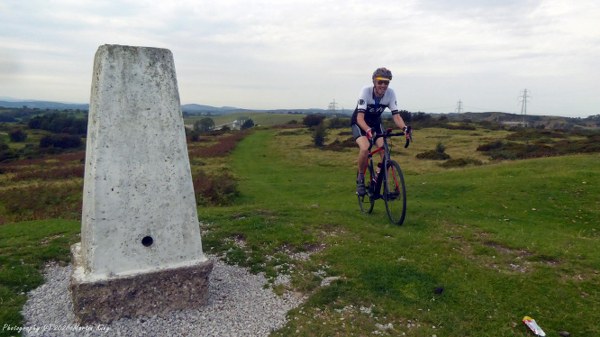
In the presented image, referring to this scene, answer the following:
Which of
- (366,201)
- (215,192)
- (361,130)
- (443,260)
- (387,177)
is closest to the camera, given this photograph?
(443,260)

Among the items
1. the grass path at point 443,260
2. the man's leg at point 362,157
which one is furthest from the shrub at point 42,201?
the man's leg at point 362,157

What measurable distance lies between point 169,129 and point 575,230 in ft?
35.6

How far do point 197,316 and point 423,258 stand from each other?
4.10 meters

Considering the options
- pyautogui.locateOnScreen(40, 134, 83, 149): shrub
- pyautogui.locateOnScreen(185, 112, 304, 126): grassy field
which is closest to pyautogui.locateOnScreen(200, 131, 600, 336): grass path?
pyautogui.locateOnScreen(40, 134, 83, 149): shrub

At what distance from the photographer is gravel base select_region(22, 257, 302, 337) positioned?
5.89 m

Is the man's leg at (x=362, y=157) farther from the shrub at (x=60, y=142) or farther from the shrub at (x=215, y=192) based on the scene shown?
the shrub at (x=60, y=142)

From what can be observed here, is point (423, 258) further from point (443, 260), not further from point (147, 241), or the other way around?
point (147, 241)

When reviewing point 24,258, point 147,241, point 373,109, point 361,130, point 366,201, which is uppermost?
point 373,109

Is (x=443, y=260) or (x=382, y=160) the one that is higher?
(x=382, y=160)

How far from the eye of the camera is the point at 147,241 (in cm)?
638

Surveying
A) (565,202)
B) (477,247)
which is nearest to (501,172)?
(565,202)

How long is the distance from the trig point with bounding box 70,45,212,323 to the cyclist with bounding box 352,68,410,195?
4.20 metres

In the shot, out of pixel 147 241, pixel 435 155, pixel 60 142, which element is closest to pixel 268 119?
pixel 60 142

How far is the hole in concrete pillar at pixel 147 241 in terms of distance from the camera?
6.36m
